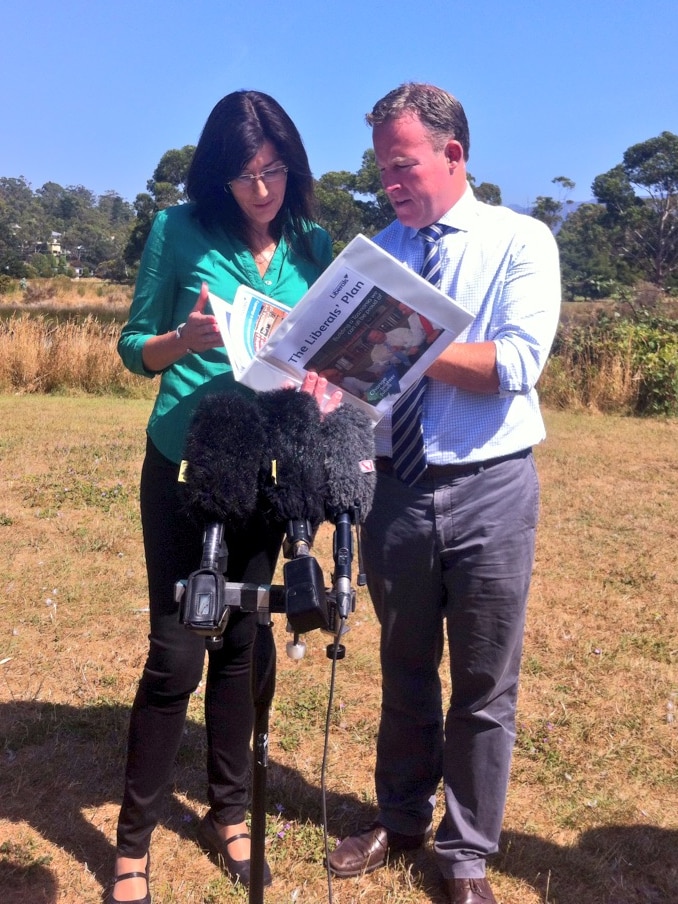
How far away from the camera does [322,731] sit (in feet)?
12.1

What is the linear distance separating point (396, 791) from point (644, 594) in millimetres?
3054

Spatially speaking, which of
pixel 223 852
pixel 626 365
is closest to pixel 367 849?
pixel 223 852

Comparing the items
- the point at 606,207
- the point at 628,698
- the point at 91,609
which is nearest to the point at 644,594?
the point at 628,698

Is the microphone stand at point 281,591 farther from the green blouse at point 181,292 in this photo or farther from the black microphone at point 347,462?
the green blouse at point 181,292

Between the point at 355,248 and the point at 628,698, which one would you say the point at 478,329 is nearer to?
the point at 355,248

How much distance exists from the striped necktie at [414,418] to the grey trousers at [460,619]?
0.08 metres

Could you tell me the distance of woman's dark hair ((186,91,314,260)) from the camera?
231cm

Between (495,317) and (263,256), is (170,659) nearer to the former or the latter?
(263,256)

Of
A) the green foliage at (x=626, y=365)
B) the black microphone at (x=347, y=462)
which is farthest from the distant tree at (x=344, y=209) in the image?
the black microphone at (x=347, y=462)

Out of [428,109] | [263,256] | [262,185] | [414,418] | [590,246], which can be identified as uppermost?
[590,246]

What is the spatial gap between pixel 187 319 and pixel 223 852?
1.82m

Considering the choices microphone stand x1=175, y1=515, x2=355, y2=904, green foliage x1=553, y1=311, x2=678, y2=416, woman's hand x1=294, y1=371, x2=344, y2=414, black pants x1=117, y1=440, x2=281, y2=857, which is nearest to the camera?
microphone stand x1=175, y1=515, x2=355, y2=904

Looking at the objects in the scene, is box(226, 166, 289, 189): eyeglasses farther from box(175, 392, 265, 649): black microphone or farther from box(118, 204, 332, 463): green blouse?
box(175, 392, 265, 649): black microphone

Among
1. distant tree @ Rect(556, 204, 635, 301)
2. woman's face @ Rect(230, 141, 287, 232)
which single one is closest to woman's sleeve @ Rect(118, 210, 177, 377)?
woman's face @ Rect(230, 141, 287, 232)
